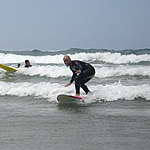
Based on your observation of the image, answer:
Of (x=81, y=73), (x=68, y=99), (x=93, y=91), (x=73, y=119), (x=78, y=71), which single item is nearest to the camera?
(x=73, y=119)

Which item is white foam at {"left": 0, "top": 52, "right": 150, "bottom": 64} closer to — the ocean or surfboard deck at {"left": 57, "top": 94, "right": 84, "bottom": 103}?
the ocean

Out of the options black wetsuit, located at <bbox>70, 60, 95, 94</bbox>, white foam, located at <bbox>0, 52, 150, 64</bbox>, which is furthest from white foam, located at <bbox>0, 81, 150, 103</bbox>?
white foam, located at <bbox>0, 52, 150, 64</bbox>

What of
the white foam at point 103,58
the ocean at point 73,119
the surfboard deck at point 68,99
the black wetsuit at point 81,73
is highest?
the white foam at point 103,58

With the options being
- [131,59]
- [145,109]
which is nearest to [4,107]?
[145,109]

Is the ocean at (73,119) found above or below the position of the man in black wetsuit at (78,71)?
below

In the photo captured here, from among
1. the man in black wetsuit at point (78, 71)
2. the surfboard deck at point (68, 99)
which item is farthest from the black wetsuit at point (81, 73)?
the surfboard deck at point (68, 99)

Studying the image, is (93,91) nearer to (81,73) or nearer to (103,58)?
(81,73)

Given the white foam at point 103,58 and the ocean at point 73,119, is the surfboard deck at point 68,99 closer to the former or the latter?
the ocean at point 73,119

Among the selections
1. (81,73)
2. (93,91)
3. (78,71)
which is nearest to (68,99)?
(81,73)

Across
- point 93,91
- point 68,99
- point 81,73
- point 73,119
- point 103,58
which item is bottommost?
point 73,119

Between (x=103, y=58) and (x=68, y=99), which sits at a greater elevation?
(x=103, y=58)

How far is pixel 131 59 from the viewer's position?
29641 mm

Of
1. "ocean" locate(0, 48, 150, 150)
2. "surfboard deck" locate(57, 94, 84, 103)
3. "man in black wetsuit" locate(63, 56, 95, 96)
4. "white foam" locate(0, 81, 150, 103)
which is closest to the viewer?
"ocean" locate(0, 48, 150, 150)

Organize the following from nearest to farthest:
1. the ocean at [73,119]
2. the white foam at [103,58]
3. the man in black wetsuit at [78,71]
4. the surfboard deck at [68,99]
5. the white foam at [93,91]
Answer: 1. the ocean at [73,119]
2. the man in black wetsuit at [78,71]
3. the surfboard deck at [68,99]
4. the white foam at [93,91]
5. the white foam at [103,58]
